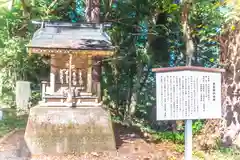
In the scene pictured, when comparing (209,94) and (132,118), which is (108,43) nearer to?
(209,94)

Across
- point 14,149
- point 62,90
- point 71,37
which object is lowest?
point 14,149

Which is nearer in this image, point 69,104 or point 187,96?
point 187,96

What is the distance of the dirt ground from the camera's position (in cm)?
751

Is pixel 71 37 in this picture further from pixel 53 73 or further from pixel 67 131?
pixel 67 131

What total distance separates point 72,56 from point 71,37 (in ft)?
1.69

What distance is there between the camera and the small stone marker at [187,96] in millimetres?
5512

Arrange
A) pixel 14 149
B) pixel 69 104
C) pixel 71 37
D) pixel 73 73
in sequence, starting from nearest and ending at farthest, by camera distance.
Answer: pixel 14 149
pixel 69 104
pixel 71 37
pixel 73 73

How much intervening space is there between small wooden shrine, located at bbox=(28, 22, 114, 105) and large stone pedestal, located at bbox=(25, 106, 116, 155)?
42 cm

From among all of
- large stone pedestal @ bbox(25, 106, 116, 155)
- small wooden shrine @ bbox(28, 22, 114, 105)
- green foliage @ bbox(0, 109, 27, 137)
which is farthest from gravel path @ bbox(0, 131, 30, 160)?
small wooden shrine @ bbox(28, 22, 114, 105)

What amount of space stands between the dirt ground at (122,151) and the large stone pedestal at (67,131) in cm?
20

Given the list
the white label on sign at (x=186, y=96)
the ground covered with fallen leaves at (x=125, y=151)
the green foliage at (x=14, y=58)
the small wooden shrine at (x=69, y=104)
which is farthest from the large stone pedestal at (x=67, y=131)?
the green foliage at (x=14, y=58)

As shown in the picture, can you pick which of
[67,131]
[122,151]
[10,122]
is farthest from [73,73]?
[10,122]

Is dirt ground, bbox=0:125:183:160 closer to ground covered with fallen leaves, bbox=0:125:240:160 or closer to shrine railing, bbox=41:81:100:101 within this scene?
ground covered with fallen leaves, bbox=0:125:240:160

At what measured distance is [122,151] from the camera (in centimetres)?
804
